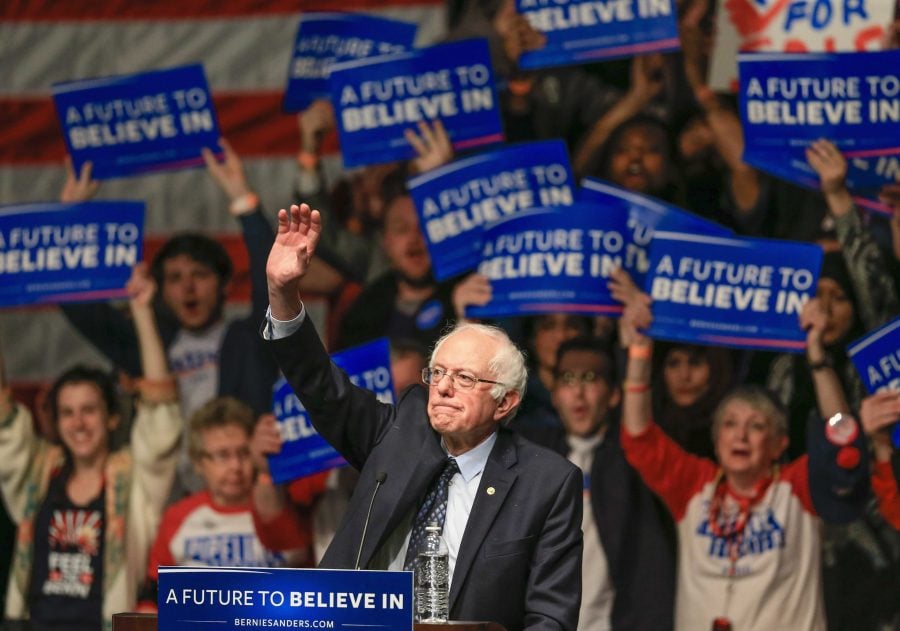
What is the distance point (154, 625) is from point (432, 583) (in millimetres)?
584

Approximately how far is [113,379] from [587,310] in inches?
83.5

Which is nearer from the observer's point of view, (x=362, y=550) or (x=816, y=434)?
(x=362, y=550)

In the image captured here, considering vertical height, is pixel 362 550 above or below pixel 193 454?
below

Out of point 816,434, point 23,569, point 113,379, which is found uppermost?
point 113,379

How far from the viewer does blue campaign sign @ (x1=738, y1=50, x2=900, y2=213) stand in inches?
204

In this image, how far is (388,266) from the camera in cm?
606

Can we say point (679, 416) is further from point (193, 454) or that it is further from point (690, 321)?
point (193, 454)

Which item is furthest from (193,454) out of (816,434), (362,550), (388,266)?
(362,550)

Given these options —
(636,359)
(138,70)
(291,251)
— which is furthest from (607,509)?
(138,70)

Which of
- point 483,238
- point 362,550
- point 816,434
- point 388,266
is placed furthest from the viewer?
point 388,266

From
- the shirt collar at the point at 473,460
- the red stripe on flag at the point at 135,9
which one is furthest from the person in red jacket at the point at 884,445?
the red stripe on flag at the point at 135,9

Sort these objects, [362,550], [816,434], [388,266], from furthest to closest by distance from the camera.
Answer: [388,266]
[816,434]
[362,550]

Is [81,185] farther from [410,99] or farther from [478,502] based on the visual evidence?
[478,502]

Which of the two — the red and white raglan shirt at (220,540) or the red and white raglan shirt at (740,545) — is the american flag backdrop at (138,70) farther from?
the red and white raglan shirt at (740,545)
